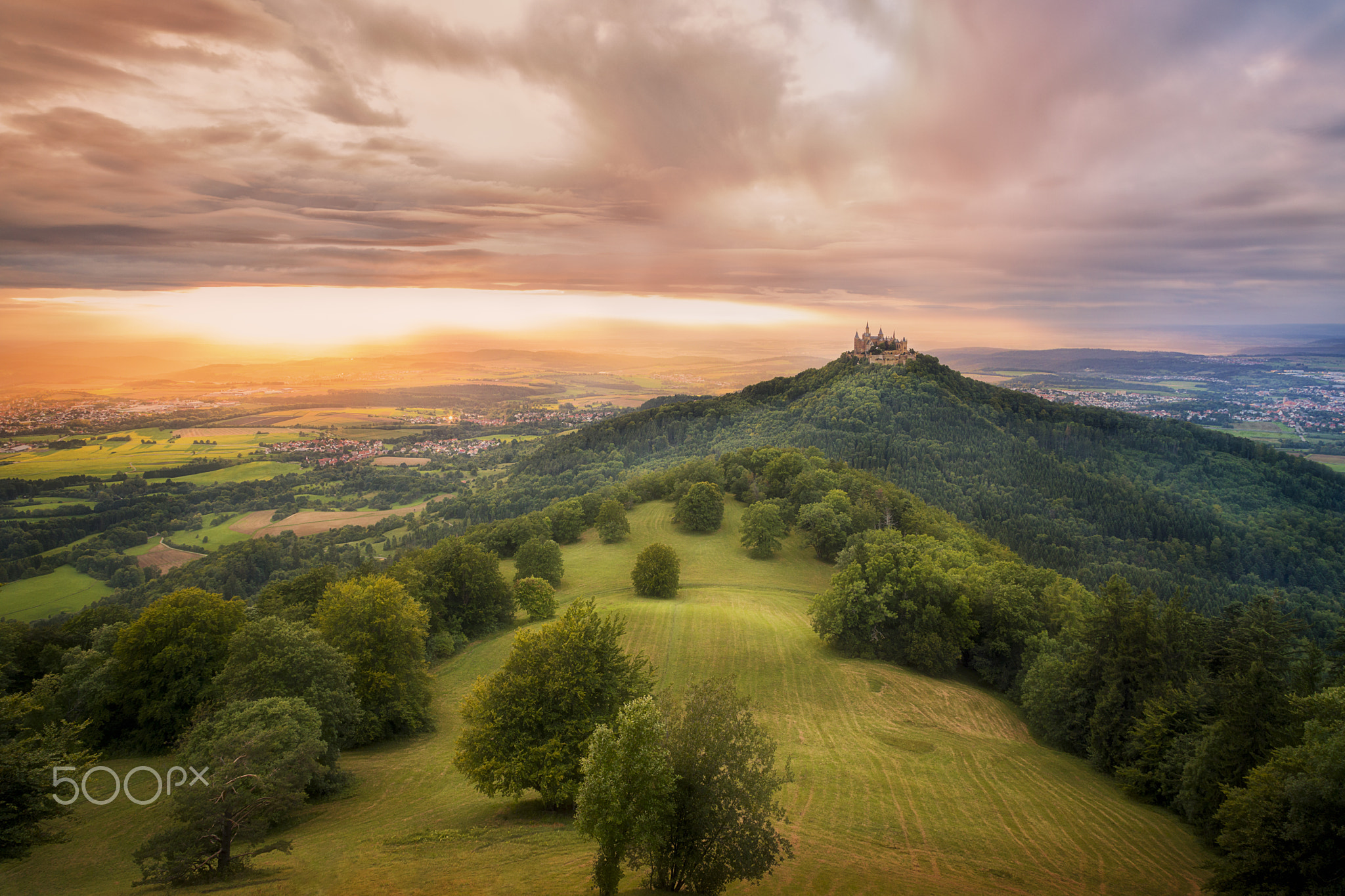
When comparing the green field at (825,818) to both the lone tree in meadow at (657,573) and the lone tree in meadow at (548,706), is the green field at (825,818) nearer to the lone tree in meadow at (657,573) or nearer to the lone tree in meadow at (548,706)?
the lone tree in meadow at (548,706)

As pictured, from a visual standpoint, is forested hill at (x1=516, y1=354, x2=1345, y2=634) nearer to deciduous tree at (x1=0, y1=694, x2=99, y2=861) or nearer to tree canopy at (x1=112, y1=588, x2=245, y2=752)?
tree canopy at (x1=112, y1=588, x2=245, y2=752)

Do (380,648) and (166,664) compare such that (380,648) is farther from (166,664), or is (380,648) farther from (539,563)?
(539,563)

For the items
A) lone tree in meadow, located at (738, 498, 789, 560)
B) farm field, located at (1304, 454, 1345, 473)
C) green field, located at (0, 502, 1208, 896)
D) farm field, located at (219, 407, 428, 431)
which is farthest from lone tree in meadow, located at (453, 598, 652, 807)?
farm field, located at (1304, 454, 1345, 473)

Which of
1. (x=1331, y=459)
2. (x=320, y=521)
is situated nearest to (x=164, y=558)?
(x=320, y=521)

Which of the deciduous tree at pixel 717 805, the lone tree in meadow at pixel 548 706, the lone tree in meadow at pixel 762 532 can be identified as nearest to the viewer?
the deciduous tree at pixel 717 805

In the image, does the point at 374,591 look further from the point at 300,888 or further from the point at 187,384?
the point at 187,384

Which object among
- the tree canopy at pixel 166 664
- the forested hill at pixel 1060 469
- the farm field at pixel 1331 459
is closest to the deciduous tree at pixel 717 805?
the tree canopy at pixel 166 664
